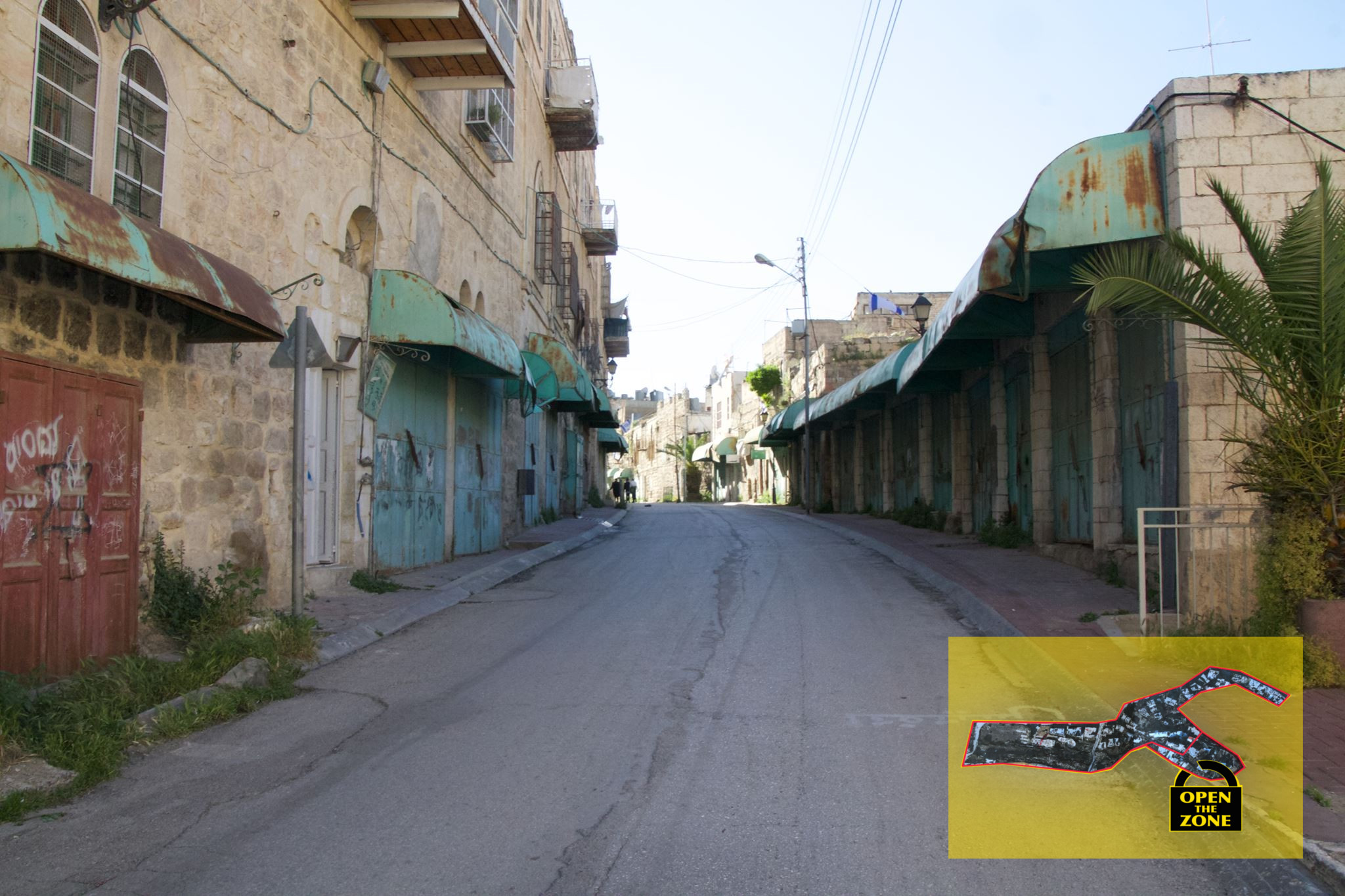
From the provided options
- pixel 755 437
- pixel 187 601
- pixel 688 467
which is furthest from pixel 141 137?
pixel 688 467

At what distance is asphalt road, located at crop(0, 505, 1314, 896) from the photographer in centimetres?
388

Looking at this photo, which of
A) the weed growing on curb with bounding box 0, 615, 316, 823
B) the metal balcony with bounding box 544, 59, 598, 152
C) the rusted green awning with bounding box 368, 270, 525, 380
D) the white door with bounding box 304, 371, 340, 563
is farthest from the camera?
the metal balcony with bounding box 544, 59, 598, 152

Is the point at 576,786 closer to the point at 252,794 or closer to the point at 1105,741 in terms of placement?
the point at 252,794

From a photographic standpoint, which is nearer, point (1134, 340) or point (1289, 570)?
point (1289, 570)

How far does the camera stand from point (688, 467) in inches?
2717

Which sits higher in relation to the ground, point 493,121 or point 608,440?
point 493,121

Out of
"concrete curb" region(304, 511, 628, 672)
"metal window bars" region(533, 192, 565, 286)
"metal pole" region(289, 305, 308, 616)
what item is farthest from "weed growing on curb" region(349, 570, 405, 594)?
"metal window bars" region(533, 192, 565, 286)

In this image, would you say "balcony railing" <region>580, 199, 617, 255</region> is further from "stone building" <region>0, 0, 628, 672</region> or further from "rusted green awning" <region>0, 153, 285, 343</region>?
"rusted green awning" <region>0, 153, 285, 343</region>

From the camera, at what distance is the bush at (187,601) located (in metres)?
7.84

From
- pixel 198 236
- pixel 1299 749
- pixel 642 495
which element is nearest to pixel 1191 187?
pixel 1299 749

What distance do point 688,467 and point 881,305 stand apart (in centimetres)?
3118

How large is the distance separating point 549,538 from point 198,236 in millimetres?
12133

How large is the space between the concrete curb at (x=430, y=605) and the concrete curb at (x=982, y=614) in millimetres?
5656

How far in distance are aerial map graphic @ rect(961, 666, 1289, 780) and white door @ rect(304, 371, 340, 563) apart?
7875 millimetres
